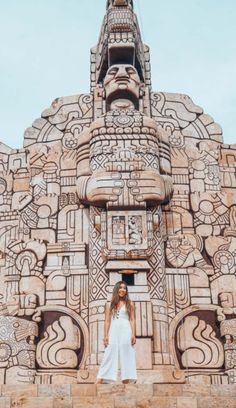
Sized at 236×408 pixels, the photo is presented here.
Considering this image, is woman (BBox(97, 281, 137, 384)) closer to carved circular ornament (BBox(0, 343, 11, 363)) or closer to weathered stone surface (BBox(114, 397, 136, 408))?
weathered stone surface (BBox(114, 397, 136, 408))

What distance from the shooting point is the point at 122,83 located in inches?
516

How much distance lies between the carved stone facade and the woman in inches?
94.6

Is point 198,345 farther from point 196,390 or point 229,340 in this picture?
point 196,390

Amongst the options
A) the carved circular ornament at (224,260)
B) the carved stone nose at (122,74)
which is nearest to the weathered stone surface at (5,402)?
the carved circular ornament at (224,260)

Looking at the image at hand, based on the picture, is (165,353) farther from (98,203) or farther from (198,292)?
(98,203)

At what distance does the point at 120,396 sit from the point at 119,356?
0.64 metres

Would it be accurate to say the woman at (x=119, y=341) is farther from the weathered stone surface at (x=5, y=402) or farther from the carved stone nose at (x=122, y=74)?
the carved stone nose at (x=122, y=74)

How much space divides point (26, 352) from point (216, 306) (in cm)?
363

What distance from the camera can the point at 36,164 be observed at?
1290cm

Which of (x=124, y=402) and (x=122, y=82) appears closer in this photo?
(x=124, y=402)

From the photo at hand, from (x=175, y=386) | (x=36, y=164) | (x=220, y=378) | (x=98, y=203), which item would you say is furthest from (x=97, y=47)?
(x=175, y=386)

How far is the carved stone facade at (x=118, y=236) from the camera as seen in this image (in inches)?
424

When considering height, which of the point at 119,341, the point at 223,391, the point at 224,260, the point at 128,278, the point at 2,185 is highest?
the point at 2,185

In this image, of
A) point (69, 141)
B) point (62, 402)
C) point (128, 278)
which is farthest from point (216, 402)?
point (69, 141)
